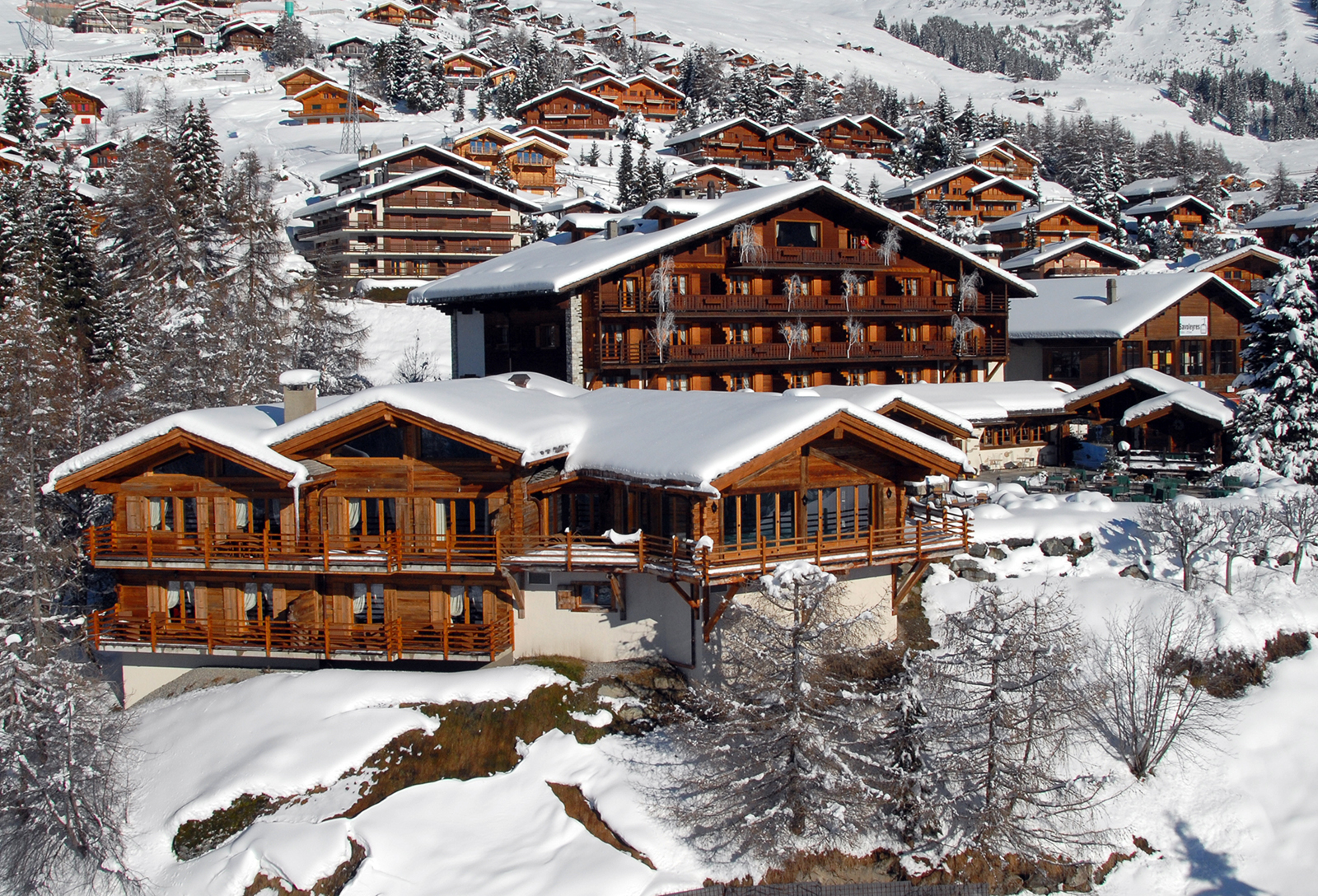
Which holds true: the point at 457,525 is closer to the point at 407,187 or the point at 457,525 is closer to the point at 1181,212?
the point at 407,187

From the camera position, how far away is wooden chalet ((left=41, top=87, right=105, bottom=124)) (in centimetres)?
10950

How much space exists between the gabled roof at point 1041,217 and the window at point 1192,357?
35878 mm

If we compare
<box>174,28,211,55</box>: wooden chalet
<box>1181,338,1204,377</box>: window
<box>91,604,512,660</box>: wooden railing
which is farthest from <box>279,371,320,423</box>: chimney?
<box>174,28,211,55</box>: wooden chalet


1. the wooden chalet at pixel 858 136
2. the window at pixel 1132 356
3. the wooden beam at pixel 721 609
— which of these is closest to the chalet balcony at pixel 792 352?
the window at pixel 1132 356

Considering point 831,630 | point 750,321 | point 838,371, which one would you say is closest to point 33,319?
point 750,321

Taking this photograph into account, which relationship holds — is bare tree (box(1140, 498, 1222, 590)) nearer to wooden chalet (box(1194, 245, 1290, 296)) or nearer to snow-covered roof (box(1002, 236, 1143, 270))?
wooden chalet (box(1194, 245, 1290, 296))

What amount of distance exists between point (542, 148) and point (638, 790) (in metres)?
77.2

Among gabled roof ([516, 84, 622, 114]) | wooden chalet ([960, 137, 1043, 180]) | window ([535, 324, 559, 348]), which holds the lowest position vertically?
window ([535, 324, 559, 348])

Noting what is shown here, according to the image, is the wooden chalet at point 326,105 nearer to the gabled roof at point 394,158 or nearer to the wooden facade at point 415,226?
the gabled roof at point 394,158

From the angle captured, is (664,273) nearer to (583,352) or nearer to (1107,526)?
(583,352)

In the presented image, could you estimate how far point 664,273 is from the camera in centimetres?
3831

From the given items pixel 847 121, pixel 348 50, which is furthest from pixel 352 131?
pixel 847 121

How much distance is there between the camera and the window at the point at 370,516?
25.3 meters

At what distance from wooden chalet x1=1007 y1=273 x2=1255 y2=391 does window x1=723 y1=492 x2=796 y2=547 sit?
2671 cm
